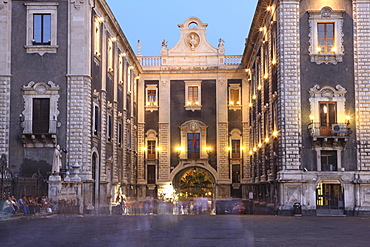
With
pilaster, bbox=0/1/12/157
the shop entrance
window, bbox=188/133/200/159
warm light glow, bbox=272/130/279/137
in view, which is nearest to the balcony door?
warm light glow, bbox=272/130/279/137

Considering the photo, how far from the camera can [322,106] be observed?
38.2m

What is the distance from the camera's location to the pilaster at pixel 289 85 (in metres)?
37.7

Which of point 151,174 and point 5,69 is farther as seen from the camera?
point 151,174

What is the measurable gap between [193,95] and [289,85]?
2789 centimetres

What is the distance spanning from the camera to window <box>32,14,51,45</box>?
3956 cm

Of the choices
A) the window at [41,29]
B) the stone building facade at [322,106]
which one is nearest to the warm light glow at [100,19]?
the window at [41,29]

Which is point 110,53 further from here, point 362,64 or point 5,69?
point 362,64

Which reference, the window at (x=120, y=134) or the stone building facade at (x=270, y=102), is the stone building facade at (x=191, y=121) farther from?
the stone building facade at (x=270, y=102)

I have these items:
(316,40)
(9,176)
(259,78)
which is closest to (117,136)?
(259,78)

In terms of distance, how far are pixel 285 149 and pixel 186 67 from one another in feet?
94.6

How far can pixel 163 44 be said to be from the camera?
217 feet

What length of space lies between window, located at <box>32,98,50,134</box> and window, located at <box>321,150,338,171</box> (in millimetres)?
17910

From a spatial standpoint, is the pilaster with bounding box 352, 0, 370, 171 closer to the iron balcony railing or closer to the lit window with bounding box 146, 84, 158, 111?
the iron balcony railing

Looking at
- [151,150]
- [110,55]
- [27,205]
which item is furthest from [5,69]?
[151,150]
